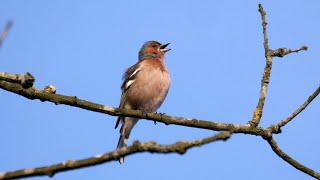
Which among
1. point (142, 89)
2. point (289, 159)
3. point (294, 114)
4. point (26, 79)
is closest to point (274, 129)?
point (294, 114)

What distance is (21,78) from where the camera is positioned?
4.90m

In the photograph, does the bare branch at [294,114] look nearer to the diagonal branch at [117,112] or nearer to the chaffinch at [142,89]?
the diagonal branch at [117,112]

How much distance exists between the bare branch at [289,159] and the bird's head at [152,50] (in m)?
6.07

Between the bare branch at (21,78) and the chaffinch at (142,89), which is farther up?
the chaffinch at (142,89)

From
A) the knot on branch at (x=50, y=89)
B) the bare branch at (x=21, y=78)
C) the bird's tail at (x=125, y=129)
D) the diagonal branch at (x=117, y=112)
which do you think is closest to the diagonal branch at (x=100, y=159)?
the bare branch at (x=21, y=78)

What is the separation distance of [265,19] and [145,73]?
3.72m

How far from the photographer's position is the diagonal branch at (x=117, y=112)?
5091 mm

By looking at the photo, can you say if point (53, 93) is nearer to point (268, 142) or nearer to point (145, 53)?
point (268, 142)

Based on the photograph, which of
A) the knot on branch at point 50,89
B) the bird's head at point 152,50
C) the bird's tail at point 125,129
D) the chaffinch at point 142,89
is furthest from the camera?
the bird's head at point 152,50

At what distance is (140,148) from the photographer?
2615 mm

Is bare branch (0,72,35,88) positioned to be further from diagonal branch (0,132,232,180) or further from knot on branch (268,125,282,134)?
knot on branch (268,125,282,134)

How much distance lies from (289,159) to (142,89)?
4.56 m

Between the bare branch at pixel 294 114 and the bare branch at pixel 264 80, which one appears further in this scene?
the bare branch at pixel 264 80

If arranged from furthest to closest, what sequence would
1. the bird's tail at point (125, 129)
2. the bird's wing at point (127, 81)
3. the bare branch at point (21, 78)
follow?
the bird's tail at point (125, 129), the bird's wing at point (127, 81), the bare branch at point (21, 78)
